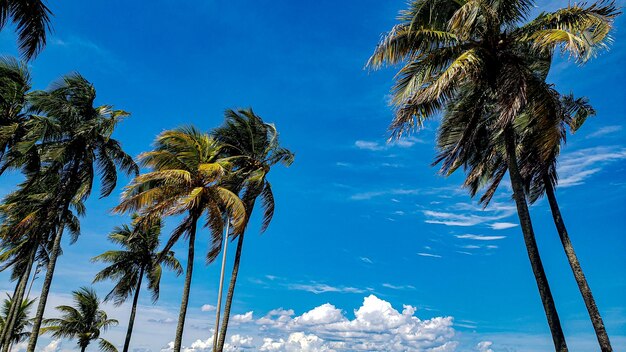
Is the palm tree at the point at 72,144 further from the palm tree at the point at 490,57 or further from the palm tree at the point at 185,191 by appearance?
the palm tree at the point at 490,57

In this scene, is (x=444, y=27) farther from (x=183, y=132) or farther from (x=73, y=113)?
(x=73, y=113)

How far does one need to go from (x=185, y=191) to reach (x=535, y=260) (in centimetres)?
1343

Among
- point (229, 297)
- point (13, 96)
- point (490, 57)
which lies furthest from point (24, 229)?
point (490, 57)

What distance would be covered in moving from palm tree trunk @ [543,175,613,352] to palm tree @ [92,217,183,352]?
79.4 feet

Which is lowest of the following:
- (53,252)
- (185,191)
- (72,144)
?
(53,252)

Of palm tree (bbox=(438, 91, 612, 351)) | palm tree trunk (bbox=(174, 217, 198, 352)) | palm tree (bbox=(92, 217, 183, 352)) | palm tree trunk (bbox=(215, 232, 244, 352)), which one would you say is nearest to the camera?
palm tree (bbox=(438, 91, 612, 351))

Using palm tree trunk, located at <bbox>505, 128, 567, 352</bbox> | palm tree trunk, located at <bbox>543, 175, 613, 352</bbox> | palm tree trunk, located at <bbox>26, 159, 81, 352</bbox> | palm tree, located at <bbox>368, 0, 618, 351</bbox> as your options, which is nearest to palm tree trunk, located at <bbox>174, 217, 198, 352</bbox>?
palm tree trunk, located at <bbox>26, 159, 81, 352</bbox>

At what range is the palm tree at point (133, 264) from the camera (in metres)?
29.7

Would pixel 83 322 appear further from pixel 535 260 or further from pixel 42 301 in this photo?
pixel 535 260

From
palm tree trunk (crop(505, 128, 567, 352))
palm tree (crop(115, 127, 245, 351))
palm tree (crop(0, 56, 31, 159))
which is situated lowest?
palm tree trunk (crop(505, 128, 567, 352))

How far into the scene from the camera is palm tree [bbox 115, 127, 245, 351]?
1714 cm

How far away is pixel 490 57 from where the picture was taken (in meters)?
12.4

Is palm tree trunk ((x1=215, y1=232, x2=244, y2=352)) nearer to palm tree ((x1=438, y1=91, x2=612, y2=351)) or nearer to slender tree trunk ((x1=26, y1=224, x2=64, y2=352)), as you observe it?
slender tree trunk ((x1=26, y1=224, x2=64, y2=352))

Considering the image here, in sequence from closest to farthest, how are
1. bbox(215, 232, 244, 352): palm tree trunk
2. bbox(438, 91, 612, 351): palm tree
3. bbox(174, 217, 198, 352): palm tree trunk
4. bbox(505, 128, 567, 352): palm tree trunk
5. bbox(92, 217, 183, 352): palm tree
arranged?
bbox(505, 128, 567, 352): palm tree trunk < bbox(438, 91, 612, 351): palm tree < bbox(174, 217, 198, 352): palm tree trunk < bbox(215, 232, 244, 352): palm tree trunk < bbox(92, 217, 183, 352): palm tree
